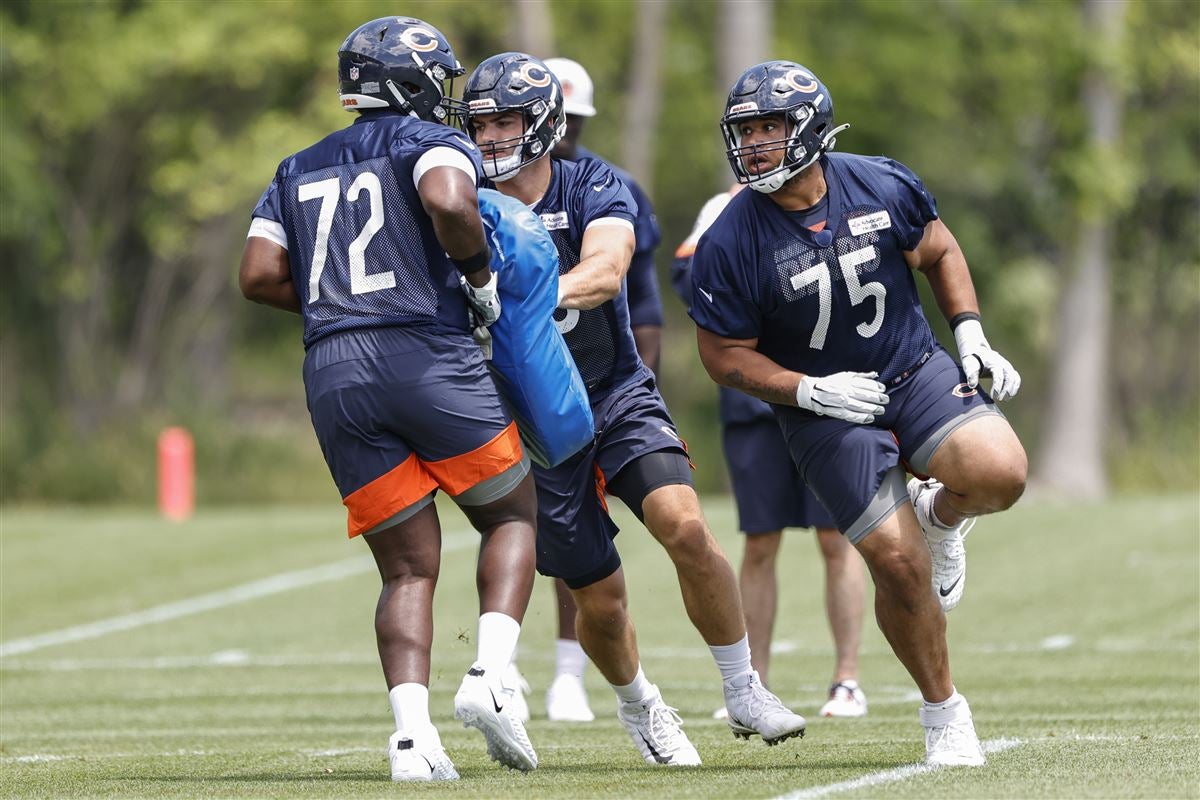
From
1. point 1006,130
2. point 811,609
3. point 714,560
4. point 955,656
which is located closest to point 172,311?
point 1006,130

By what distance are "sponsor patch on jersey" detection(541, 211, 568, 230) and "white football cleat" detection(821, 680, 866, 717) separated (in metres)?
2.71

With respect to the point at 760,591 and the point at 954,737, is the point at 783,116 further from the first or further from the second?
the point at 760,591

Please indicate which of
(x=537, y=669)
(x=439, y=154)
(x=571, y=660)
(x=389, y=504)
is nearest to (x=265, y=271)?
(x=439, y=154)

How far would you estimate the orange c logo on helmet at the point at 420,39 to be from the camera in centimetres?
590

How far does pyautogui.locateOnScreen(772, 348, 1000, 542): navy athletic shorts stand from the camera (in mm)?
5867

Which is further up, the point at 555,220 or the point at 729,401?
the point at 555,220

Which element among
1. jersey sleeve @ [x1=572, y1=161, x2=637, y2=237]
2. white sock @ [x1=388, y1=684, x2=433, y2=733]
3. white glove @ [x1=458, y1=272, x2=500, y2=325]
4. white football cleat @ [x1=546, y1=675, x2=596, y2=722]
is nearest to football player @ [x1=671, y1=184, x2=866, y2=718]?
white football cleat @ [x1=546, y1=675, x2=596, y2=722]

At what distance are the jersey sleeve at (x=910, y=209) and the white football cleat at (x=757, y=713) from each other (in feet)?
5.04

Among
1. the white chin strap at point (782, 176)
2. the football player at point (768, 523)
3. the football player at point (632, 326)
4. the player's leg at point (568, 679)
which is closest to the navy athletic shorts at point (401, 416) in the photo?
the white chin strap at point (782, 176)

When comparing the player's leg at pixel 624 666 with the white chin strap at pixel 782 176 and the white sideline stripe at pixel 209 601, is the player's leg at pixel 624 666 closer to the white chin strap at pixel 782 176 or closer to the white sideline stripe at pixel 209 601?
the white chin strap at pixel 782 176

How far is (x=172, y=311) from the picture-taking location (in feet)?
99.7

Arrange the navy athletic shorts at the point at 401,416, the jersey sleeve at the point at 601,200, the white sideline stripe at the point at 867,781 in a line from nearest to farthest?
the white sideline stripe at the point at 867,781 → the navy athletic shorts at the point at 401,416 → the jersey sleeve at the point at 601,200

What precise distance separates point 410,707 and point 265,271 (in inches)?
55.3

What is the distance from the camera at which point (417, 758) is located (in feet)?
18.4
